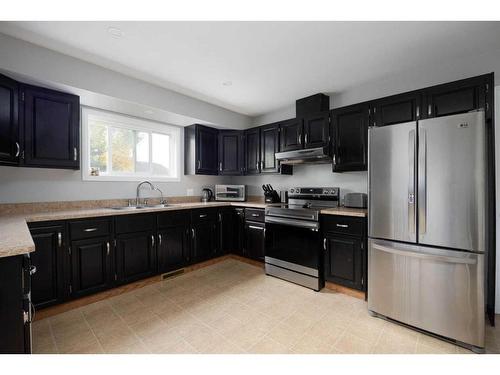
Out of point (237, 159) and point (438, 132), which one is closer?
point (438, 132)

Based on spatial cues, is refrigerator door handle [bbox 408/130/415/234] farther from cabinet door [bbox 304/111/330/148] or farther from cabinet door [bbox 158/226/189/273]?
cabinet door [bbox 158/226/189/273]

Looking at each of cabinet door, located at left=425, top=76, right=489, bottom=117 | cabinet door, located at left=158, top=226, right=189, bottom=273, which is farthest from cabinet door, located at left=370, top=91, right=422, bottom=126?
cabinet door, located at left=158, top=226, right=189, bottom=273

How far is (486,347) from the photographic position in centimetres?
169

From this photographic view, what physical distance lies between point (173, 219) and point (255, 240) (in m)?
1.24

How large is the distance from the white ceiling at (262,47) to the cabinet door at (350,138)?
1.46 ft

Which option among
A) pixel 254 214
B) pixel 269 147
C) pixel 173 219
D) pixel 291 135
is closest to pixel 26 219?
pixel 173 219

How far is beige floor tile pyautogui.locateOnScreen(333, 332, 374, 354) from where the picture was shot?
166cm

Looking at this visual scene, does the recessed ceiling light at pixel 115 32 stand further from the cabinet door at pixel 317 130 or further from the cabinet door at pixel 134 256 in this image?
the cabinet door at pixel 317 130

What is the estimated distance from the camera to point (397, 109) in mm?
2416

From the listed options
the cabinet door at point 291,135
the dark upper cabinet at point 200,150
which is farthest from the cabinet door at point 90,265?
the cabinet door at point 291,135

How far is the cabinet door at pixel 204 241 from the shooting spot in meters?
3.25
